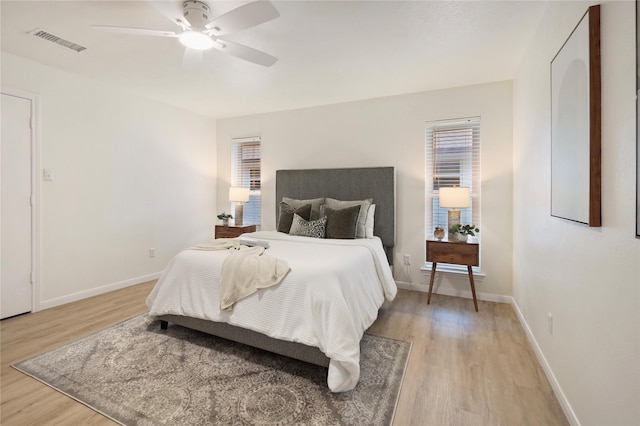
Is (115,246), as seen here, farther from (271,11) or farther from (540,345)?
(540,345)

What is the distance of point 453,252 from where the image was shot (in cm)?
322

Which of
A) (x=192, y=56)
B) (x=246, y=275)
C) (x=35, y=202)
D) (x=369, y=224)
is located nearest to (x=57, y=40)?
(x=192, y=56)

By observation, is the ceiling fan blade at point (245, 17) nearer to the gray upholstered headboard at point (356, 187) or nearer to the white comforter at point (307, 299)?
the white comforter at point (307, 299)

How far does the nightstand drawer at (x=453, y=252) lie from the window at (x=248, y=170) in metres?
2.82

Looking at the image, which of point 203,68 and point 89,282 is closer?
point 203,68

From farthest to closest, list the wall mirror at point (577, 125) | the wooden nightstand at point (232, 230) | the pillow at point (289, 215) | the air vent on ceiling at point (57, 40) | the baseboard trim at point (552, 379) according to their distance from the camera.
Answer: the wooden nightstand at point (232, 230)
the pillow at point (289, 215)
the air vent on ceiling at point (57, 40)
the baseboard trim at point (552, 379)
the wall mirror at point (577, 125)

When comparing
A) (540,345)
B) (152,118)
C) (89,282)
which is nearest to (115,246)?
(89,282)

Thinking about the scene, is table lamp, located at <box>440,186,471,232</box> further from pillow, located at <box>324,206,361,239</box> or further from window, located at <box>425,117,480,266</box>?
pillow, located at <box>324,206,361,239</box>

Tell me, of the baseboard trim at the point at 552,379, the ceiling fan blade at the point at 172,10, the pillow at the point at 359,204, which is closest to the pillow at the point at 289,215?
the pillow at the point at 359,204

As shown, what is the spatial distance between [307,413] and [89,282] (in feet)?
10.9

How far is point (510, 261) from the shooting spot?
3406 mm

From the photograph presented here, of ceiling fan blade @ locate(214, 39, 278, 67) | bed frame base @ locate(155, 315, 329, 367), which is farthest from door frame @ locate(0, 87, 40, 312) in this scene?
ceiling fan blade @ locate(214, 39, 278, 67)

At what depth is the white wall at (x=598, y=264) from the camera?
3.63 ft

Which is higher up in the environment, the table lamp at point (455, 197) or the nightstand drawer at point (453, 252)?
the table lamp at point (455, 197)
